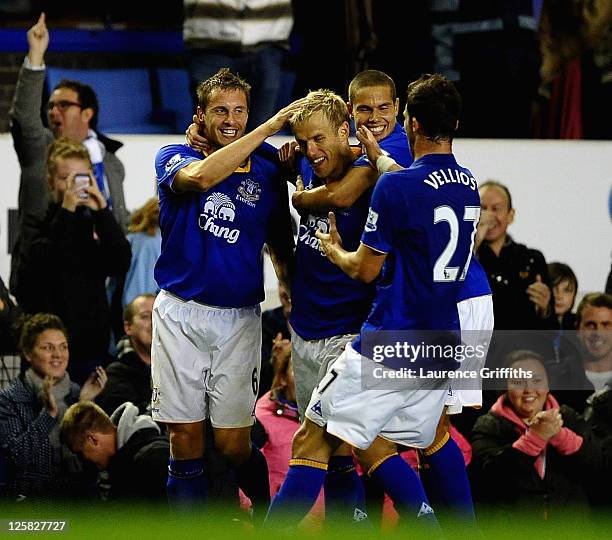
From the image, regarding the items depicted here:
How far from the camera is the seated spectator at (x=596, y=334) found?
21.8ft

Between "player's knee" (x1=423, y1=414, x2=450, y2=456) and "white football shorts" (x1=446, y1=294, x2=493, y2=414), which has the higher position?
"white football shorts" (x1=446, y1=294, x2=493, y2=414)

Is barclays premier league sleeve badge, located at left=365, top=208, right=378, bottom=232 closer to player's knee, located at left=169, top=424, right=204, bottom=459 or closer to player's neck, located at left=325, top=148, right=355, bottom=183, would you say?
player's neck, located at left=325, top=148, right=355, bottom=183

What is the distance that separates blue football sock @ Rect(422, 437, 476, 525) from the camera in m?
4.61

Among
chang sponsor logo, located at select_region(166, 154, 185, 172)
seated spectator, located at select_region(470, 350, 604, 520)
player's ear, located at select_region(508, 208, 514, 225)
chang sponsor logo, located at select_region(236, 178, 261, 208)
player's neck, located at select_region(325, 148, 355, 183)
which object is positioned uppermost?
chang sponsor logo, located at select_region(166, 154, 185, 172)

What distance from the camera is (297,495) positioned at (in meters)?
4.38

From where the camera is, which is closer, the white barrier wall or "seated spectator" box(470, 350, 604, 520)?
"seated spectator" box(470, 350, 604, 520)

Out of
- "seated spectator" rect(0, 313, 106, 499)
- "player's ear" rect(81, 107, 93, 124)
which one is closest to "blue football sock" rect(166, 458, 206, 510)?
"seated spectator" rect(0, 313, 106, 499)

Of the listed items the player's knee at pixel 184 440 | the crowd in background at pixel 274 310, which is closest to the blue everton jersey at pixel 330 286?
the player's knee at pixel 184 440

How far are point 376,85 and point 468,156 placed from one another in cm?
239

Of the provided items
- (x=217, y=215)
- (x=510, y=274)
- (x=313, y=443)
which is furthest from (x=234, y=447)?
(x=510, y=274)

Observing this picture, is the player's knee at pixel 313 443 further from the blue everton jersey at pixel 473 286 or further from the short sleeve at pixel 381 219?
the blue everton jersey at pixel 473 286

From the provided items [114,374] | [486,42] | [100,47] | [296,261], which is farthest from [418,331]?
[100,47]

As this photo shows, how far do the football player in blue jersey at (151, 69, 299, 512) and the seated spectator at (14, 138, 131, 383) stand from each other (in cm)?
171

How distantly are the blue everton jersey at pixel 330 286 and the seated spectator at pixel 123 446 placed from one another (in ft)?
4.31
